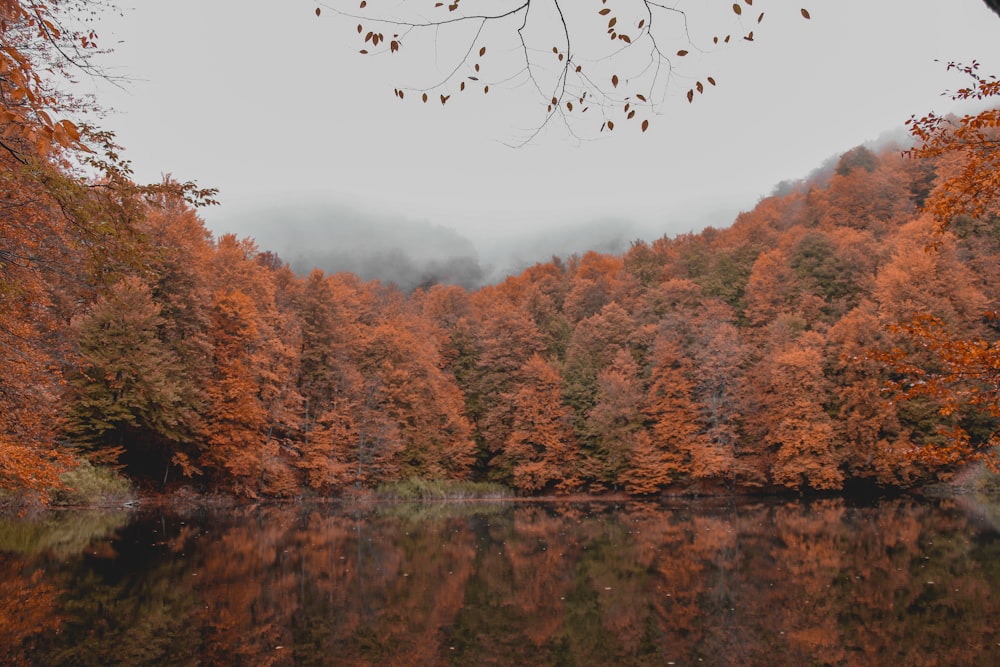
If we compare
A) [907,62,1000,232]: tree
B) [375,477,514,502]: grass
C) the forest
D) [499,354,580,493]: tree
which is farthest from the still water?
[499,354,580,493]: tree

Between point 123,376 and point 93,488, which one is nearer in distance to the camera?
point 93,488

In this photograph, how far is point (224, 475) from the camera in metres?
33.0

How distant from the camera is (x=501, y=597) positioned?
9711 mm

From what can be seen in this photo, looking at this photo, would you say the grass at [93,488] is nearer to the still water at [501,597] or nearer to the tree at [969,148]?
the still water at [501,597]

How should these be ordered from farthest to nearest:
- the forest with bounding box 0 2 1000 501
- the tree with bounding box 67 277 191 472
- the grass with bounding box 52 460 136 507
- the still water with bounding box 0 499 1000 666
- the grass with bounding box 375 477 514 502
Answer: the grass with bounding box 375 477 514 502, the forest with bounding box 0 2 1000 501, the tree with bounding box 67 277 191 472, the grass with bounding box 52 460 136 507, the still water with bounding box 0 499 1000 666

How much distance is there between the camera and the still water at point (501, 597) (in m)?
6.91

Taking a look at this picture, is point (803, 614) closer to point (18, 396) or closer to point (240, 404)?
point (18, 396)

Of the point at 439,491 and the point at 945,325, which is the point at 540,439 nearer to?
the point at 439,491

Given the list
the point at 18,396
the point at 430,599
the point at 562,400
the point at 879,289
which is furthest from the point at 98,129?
the point at 879,289

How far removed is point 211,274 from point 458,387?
22.4m

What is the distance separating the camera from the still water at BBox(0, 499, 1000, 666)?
22.7 feet

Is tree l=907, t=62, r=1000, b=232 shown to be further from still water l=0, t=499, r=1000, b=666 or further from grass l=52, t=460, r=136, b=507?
grass l=52, t=460, r=136, b=507

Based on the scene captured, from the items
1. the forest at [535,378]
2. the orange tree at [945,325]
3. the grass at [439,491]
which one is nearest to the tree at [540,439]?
the forest at [535,378]

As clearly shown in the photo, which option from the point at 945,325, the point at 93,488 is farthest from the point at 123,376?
the point at 945,325
